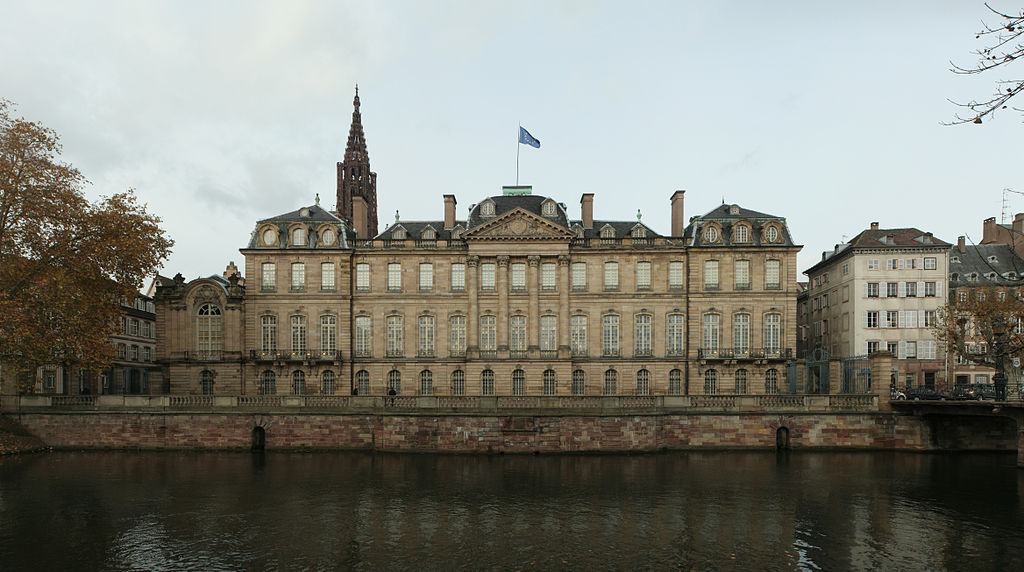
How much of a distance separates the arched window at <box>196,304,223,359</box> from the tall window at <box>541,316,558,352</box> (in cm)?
2449

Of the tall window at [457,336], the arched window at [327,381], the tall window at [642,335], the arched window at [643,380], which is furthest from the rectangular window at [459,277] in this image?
the arched window at [643,380]

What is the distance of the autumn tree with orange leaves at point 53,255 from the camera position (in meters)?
30.9

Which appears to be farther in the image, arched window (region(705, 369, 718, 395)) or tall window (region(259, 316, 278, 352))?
tall window (region(259, 316, 278, 352))

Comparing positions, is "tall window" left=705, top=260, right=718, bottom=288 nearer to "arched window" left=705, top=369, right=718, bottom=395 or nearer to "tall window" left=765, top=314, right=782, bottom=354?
"tall window" left=765, top=314, right=782, bottom=354

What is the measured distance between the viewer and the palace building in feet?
149

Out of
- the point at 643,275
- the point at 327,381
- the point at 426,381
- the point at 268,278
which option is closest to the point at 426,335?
the point at 426,381

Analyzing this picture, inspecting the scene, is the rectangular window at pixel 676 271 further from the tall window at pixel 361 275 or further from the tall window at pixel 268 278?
the tall window at pixel 268 278

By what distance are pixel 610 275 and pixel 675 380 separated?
367 inches

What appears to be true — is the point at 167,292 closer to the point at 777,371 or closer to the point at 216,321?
the point at 216,321

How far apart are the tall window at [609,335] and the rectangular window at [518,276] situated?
21.9 feet

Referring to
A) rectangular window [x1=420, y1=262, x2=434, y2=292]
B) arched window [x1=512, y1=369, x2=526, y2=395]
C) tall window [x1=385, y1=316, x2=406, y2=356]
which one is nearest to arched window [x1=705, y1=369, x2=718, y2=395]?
arched window [x1=512, y1=369, x2=526, y2=395]

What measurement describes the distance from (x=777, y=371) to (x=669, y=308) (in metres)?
9.25

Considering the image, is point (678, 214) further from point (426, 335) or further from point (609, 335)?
point (426, 335)

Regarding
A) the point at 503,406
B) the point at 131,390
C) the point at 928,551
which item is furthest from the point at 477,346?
the point at 131,390
